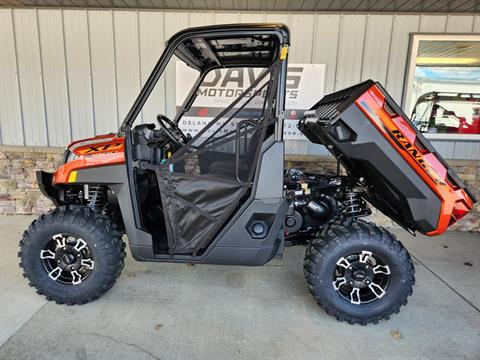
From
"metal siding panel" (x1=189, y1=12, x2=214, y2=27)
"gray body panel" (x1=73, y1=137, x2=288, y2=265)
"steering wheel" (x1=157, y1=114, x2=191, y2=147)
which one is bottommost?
"gray body panel" (x1=73, y1=137, x2=288, y2=265)

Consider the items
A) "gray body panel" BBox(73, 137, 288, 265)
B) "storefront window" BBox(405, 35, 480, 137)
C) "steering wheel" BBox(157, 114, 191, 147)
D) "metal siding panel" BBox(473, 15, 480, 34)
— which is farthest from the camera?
"storefront window" BBox(405, 35, 480, 137)

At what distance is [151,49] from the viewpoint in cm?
417

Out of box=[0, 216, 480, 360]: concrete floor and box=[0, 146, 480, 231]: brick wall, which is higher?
box=[0, 146, 480, 231]: brick wall

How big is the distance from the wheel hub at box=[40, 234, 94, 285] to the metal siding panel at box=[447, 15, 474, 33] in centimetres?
495

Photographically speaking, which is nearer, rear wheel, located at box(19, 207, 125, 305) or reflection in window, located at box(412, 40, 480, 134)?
rear wheel, located at box(19, 207, 125, 305)

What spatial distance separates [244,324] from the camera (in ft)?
7.52

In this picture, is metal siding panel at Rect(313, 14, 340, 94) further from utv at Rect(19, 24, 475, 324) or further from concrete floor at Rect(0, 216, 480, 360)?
concrete floor at Rect(0, 216, 480, 360)

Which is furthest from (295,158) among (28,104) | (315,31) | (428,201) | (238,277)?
(28,104)

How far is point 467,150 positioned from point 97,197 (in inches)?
184

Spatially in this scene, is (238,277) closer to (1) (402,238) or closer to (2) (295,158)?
(2) (295,158)

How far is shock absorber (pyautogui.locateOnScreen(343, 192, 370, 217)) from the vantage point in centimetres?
274

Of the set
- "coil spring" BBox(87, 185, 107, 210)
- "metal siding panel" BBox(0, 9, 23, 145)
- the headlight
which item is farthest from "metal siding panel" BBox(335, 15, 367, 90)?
"metal siding panel" BBox(0, 9, 23, 145)

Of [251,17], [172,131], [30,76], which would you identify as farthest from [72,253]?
[251,17]

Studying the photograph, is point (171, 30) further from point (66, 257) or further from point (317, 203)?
point (66, 257)
